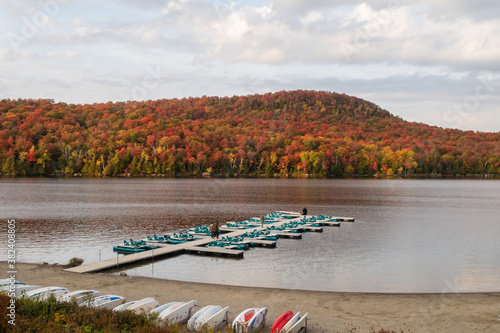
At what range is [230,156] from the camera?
16200 centimetres

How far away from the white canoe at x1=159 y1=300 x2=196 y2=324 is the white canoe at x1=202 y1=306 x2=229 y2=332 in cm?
91

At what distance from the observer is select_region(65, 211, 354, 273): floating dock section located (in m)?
22.8

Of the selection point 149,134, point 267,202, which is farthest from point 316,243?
point 149,134

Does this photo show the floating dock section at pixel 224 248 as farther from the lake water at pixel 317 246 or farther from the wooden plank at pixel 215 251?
the lake water at pixel 317 246

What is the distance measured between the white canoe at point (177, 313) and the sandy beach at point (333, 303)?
1.61 meters

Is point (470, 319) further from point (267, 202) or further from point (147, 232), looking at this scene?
point (267, 202)

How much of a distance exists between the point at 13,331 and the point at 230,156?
504ft

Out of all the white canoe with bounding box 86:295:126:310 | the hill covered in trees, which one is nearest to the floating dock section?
the white canoe with bounding box 86:295:126:310

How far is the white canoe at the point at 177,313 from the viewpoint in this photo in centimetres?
1202

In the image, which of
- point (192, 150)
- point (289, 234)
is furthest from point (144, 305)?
point (192, 150)

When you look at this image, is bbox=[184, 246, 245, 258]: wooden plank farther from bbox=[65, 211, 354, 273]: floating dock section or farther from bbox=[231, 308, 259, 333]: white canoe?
bbox=[231, 308, 259, 333]: white canoe

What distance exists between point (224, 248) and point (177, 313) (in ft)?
50.9

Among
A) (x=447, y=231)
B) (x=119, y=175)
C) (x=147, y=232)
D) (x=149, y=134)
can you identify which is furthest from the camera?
(x=149, y=134)

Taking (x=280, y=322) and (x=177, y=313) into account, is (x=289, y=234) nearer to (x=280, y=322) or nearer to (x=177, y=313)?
(x=280, y=322)
